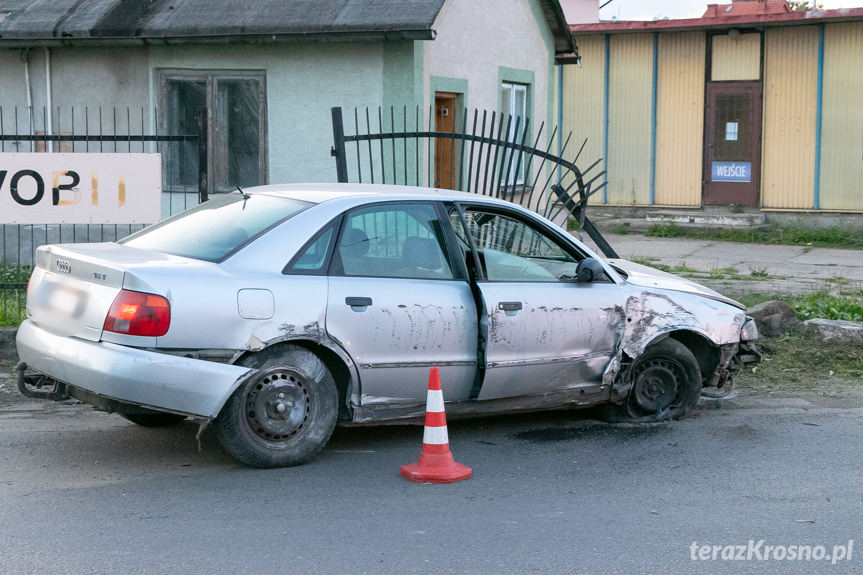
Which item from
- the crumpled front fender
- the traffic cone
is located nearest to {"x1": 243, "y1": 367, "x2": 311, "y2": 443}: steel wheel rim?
the traffic cone

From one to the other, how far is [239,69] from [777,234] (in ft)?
34.6

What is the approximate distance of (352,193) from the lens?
252 inches

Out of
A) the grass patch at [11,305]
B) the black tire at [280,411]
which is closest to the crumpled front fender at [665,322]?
the black tire at [280,411]

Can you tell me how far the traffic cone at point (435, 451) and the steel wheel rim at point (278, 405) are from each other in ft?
2.18

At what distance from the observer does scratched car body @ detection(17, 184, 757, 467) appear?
5551 mm

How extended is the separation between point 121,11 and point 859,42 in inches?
511

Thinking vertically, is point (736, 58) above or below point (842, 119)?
above

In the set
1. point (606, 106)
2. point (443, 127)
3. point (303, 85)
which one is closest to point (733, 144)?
point (606, 106)

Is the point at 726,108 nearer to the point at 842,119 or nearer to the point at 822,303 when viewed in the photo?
the point at 842,119

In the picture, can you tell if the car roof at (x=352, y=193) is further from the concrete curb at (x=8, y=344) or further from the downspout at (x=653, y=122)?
the downspout at (x=653, y=122)

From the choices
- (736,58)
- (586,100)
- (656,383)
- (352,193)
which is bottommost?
(656,383)

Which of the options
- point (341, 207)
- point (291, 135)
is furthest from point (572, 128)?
point (341, 207)

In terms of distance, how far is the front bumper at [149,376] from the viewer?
5.43 m

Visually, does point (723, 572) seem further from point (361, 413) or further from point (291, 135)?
point (291, 135)
